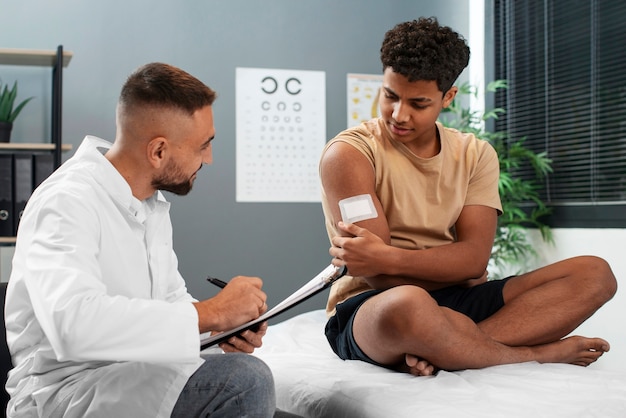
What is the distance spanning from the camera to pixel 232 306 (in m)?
1.41

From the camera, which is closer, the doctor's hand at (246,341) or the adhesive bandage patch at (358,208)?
the doctor's hand at (246,341)

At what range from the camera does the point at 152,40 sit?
12.5 ft

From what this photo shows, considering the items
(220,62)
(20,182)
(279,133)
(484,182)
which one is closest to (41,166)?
(20,182)

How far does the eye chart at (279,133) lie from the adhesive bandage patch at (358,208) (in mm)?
1872

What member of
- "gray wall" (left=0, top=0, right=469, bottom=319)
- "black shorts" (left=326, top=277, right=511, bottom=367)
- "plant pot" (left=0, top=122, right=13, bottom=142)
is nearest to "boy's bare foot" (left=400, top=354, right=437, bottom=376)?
"black shorts" (left=326, top=277, right=511, bottom=367)

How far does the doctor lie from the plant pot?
1939 mm

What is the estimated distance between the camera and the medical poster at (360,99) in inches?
161

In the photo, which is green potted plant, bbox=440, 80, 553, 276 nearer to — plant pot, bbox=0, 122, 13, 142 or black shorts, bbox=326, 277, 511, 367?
black shorts, bbox=326, 277, 511, 367

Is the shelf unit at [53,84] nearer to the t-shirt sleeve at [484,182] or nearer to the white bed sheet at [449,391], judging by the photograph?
the white bed sheet at [449,391]

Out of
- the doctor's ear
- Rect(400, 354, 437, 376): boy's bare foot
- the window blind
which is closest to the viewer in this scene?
the doctor's ear

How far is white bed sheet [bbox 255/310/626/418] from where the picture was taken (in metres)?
1.59

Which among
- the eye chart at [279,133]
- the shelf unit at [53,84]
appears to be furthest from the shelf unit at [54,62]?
the eye chart at [279,133]

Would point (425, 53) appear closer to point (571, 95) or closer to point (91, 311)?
point (91, 311)

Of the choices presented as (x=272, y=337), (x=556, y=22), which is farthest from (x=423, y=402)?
(x=556, y=22)
